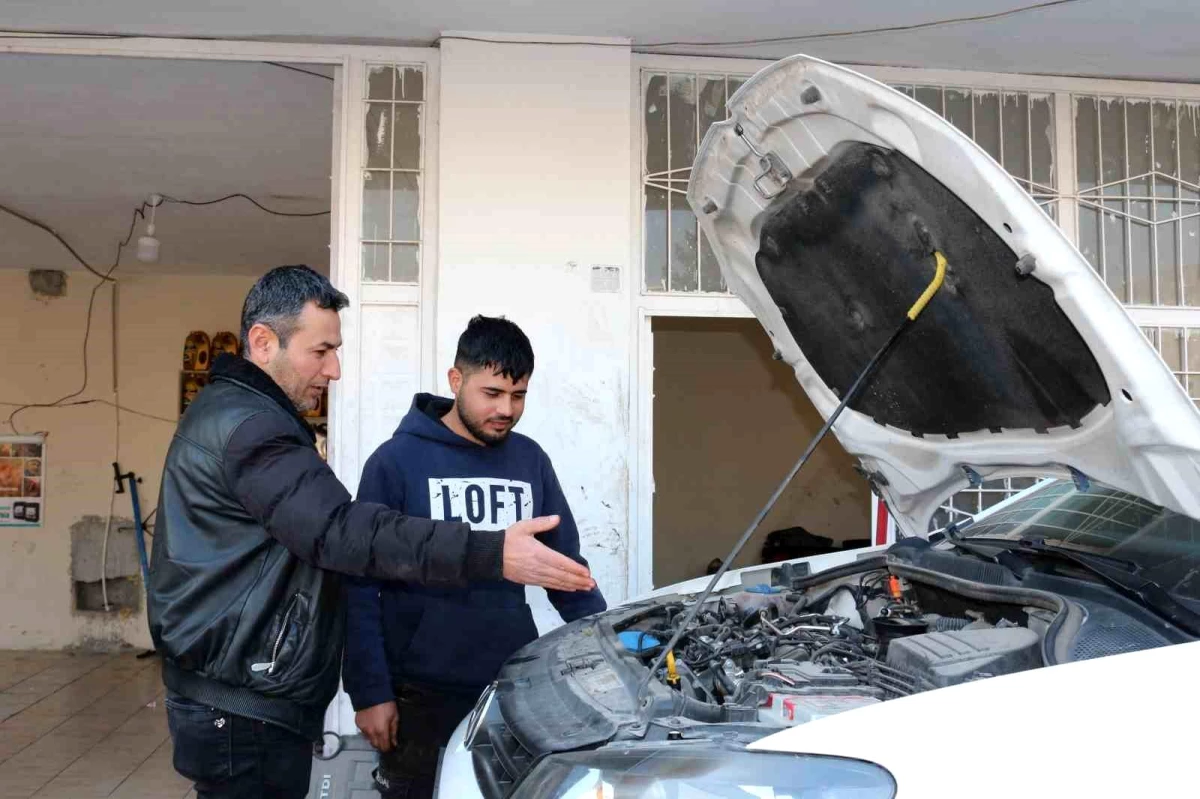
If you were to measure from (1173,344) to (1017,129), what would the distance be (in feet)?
4.70

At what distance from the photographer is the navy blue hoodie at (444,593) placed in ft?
8.65

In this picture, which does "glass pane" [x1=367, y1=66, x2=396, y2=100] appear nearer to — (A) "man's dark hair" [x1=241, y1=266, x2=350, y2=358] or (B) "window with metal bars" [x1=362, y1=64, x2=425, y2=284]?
(B) "window with metal bars" [x1=362, y1=64, x2=425, y2=284]

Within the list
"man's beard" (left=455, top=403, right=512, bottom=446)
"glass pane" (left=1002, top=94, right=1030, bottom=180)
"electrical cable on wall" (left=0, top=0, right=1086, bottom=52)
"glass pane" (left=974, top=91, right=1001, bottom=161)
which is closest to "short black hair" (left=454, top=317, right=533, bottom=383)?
"man's beard" (left=455, top=403, right=512, bottom=446)

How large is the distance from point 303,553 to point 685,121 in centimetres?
346

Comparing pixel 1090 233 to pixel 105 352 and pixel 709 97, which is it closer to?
pixel 709 97

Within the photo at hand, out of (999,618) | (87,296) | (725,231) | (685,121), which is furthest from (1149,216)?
(87,296)

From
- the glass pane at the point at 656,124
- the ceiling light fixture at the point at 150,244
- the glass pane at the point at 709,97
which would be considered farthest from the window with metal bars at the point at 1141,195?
the ceiling light fixture at the point at 150,244

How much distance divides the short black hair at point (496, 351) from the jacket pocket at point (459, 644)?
27.3 inches

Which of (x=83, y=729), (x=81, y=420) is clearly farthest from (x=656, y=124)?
(x=81, y=420)

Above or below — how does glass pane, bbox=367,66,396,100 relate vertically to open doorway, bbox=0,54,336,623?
above

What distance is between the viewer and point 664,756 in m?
1.58

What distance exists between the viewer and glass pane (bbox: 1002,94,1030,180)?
16.9ft

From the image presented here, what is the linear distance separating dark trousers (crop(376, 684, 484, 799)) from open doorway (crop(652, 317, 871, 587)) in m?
5.77

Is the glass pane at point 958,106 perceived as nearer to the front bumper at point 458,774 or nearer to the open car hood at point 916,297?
the open car hood at point 916,297
